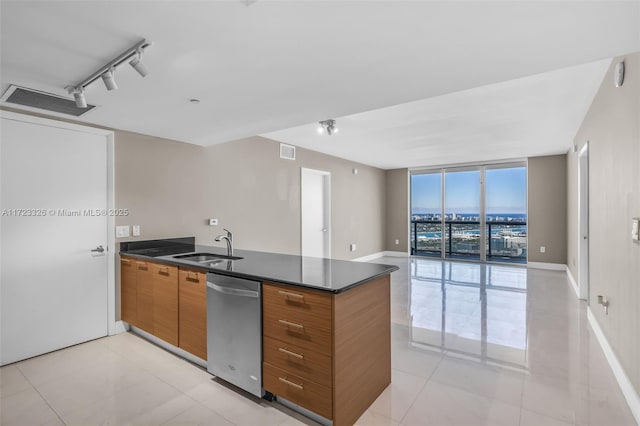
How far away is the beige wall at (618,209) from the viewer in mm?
2002

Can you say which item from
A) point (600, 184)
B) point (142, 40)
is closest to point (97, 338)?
point (142, 40)

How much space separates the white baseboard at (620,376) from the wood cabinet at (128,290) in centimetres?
402

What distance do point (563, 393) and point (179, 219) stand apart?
398 centimetres

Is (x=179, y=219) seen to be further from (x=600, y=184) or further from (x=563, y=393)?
(x=600, y=184)

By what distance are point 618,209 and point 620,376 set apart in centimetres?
123

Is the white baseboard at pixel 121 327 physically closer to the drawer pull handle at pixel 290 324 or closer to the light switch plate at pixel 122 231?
the light switch plate at pixel 122 231

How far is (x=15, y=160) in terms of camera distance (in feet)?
8.82

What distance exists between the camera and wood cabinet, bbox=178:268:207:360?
2.43 meters

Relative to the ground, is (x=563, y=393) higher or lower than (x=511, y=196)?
lower

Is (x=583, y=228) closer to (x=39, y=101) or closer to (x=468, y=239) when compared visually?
(x=468, y=239)

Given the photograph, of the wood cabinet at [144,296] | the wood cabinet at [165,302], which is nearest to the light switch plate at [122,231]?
the wood cabinet at [144,296]

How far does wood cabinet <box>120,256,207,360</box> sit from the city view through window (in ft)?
22.8

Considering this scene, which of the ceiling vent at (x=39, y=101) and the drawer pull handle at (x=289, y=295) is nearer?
the drawer pull handle at (x=289, y=295)

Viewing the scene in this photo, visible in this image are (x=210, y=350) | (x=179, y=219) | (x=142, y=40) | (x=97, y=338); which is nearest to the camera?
(x=142, y=40)
